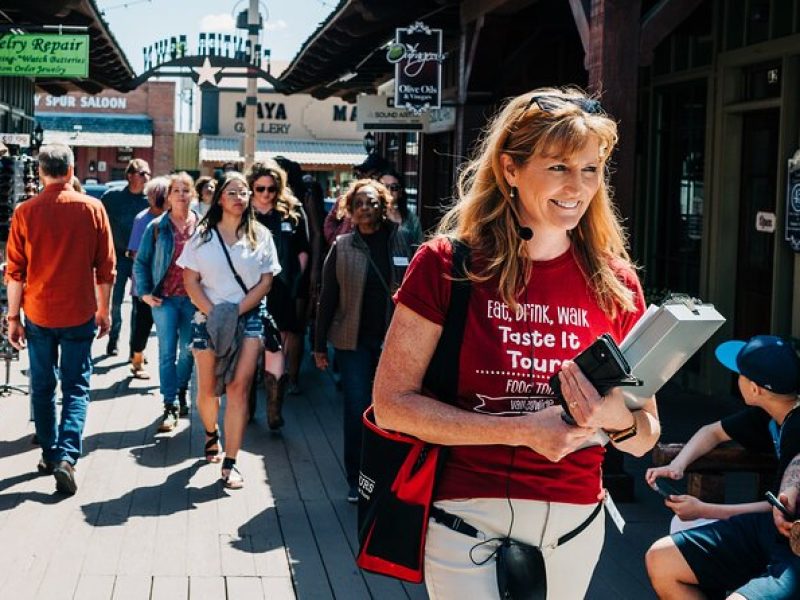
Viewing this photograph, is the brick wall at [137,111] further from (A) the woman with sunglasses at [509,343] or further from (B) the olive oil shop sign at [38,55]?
(A) the woman with sunglasses at [509,343]

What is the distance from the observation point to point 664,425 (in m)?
9.23

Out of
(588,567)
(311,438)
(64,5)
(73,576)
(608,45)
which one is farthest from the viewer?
(64,5)

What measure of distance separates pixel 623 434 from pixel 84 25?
1634 centimetres

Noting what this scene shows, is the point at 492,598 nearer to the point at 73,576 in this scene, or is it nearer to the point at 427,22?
the point at 73,576

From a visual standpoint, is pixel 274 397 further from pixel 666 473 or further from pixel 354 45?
pixel 354 45

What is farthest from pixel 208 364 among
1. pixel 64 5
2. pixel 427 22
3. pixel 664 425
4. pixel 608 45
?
pixel 64 5

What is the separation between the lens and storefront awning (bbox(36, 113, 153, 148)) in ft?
170

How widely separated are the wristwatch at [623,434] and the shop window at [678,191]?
8.04 m

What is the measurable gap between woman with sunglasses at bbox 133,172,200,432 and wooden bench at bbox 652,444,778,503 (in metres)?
5.22

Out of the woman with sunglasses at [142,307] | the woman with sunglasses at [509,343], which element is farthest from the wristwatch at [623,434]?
the woman with sunglasses at [142,307]

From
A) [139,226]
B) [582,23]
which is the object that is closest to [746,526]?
[582,23]

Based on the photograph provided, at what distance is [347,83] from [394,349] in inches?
816

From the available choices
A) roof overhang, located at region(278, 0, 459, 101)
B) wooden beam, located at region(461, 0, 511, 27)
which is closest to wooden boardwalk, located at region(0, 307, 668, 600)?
wooden beam, located at region(461, 0, 511, 27)

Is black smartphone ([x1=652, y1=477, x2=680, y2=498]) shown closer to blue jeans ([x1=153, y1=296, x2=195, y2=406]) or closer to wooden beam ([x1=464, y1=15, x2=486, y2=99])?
blue jeans ([x1=153, y1=296, x2=195, y2=406])
